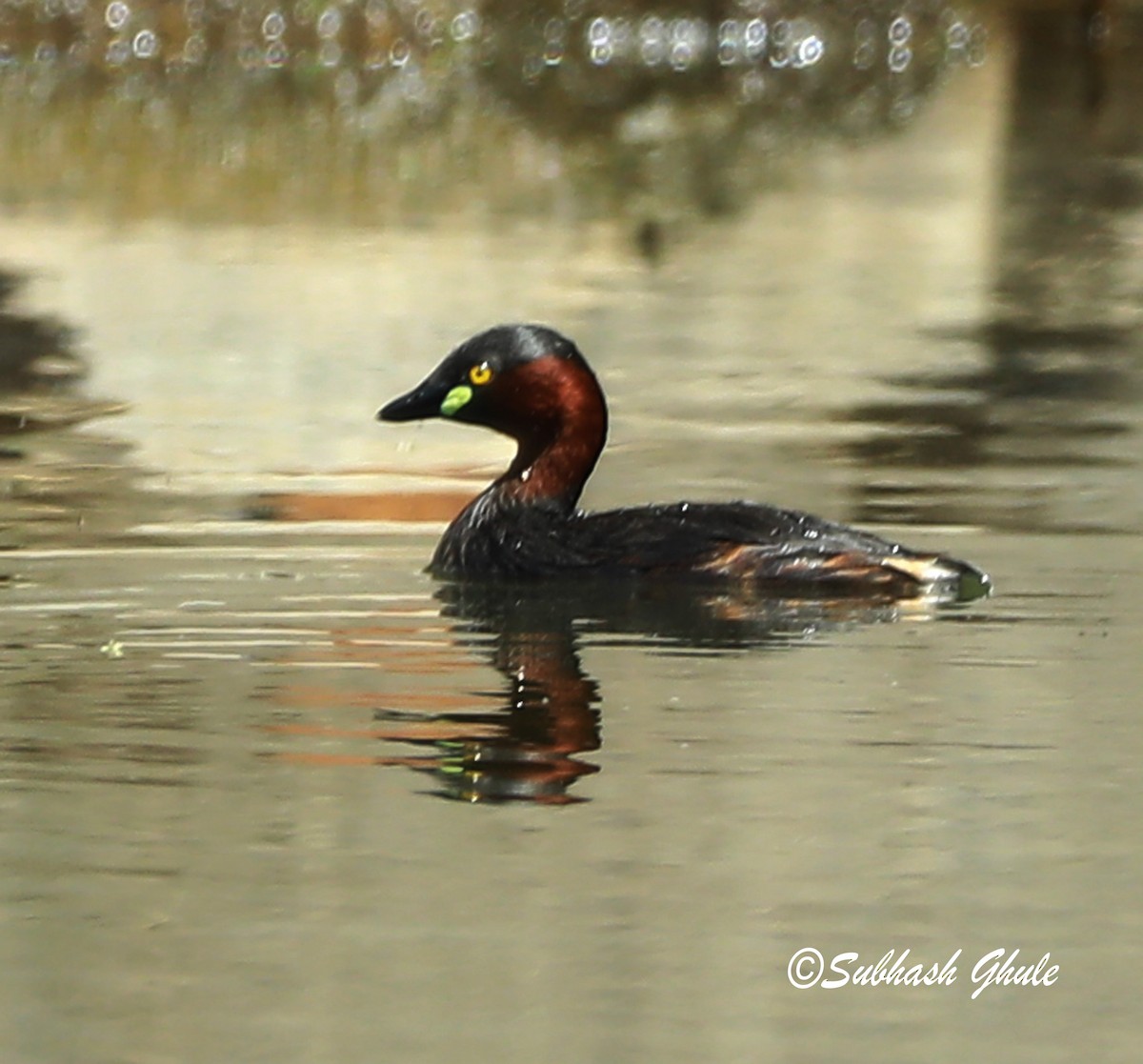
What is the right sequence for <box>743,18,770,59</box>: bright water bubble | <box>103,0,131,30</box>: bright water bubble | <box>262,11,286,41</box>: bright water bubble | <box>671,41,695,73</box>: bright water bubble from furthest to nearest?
<box>743,18,770,59</box>: bright water bubble
<box>671,41,695,73</box>: bright water bubble
<box>262,11,286,41</box>: bright water bubble
<box>103,0,131,30</box>: bright water bubble

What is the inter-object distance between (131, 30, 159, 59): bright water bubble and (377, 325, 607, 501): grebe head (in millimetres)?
24705

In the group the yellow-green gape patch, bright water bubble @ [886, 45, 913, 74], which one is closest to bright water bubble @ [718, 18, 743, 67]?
bright water bubble @ [886, 45, 913, 74]

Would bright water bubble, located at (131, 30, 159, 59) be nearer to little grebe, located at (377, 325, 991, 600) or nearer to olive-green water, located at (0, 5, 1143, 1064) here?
olive-green water, located at (0, 5, 1143, 1064)

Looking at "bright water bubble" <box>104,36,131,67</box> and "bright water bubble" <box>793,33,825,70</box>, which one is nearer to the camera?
"bright water bubble" <box>104,36,131,67</box>

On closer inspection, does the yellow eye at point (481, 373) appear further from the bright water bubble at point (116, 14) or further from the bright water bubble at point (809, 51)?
the bright water bubble at point (809, 51)

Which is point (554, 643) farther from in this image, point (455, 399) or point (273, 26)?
point (273, 26)

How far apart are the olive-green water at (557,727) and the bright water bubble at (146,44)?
18203 mm

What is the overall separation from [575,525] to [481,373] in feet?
2.10

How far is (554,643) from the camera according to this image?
823 centimetres

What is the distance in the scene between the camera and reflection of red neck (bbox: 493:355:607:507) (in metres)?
9.51

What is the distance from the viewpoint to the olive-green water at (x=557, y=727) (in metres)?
5.27

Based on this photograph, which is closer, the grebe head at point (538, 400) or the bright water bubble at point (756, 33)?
the grebe head at point (538, 400)

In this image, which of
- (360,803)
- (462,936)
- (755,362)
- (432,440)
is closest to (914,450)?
(432,440)

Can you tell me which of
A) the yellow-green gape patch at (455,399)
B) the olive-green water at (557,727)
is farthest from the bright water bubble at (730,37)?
the yellow-green gape patch at (455,399)
